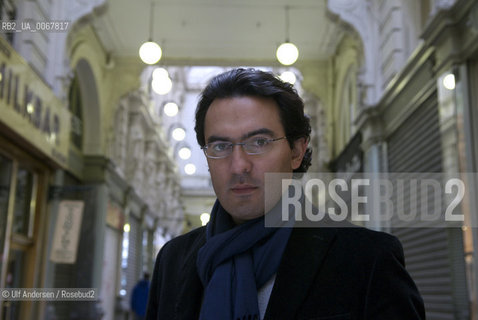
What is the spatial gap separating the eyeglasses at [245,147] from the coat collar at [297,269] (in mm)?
234

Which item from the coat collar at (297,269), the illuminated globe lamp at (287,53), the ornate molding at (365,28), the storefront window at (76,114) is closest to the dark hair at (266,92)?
the coat collar at (297,269)

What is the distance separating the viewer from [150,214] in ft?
70.5

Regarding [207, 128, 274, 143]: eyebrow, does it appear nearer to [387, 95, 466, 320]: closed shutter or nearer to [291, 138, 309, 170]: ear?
[291, 138, 309, 170]: ear

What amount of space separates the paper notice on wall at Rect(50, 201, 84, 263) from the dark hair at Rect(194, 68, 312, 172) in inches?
348

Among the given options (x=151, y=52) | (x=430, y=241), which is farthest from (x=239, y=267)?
(x=151, y=52)

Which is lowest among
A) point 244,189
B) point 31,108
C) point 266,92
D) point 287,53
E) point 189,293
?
point 189,293

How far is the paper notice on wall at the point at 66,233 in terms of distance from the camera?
1000 cm

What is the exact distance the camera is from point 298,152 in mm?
1731

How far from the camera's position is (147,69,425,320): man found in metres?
1.46

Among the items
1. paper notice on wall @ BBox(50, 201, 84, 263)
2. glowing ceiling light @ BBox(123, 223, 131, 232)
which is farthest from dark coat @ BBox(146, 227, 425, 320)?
glowing ceiling light @ BBox(123, 223, 131, 232)

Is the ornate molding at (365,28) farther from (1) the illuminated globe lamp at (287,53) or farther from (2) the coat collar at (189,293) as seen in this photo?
(2) the coat collar at (189,293)

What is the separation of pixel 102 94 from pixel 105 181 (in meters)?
1.99

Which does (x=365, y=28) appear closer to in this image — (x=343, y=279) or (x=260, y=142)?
(x=260, y=142)

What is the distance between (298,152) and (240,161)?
0.72 feet
